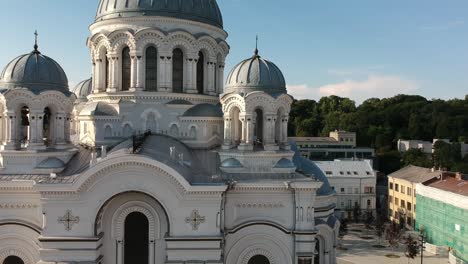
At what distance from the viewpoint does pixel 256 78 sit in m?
18.0

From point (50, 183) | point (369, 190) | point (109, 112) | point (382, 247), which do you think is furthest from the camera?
point (369, 190)

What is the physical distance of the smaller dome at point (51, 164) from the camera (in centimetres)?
1688

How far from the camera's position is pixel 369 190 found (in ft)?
145

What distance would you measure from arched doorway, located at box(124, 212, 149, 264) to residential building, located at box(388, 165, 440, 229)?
97.1 ft

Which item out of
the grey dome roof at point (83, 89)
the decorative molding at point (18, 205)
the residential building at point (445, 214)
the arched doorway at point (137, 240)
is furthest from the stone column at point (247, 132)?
the residential building at point (445, 214)

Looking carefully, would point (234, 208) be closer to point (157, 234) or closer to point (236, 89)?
point (157, 234)

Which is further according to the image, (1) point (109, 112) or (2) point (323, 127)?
(2) point (323, 127)

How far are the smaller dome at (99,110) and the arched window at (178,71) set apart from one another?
301 centimetres

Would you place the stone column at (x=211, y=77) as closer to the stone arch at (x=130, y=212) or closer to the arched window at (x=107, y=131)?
the arched window at (x=107, y=131)

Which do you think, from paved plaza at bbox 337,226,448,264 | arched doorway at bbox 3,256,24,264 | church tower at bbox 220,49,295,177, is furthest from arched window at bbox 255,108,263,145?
paved plaza at bbox 337,226,448,264

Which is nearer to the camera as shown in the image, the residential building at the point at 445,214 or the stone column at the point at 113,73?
the stone column at the point at 113,73

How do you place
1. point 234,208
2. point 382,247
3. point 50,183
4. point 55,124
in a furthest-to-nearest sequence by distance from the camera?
1. point 382,247
2. point 55,124
3. point 234,208
4. point 50,183

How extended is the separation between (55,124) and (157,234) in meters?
6.29

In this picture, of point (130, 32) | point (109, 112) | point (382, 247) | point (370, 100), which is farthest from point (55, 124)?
point (370, 100)
